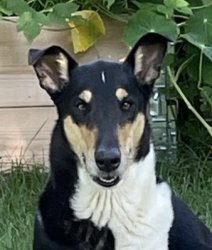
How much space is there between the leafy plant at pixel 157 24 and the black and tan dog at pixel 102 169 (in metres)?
1.00

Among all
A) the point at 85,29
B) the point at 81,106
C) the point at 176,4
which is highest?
the point at 81,106

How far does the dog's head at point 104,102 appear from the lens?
3.93 metres

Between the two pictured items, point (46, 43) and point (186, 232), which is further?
point (46, 43)

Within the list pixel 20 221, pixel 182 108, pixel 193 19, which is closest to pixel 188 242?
pixel 20 221

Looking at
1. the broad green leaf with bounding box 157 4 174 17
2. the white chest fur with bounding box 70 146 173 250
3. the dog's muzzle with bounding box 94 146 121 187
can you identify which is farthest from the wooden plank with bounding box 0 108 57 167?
the dog's muzzle with bounding box 94 146 121 187

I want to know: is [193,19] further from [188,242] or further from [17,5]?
[188,242]

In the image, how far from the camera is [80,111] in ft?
13.1

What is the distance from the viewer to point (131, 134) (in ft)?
13.1

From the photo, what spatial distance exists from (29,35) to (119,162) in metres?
1.44

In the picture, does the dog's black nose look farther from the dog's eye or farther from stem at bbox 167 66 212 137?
stem at bbox 167 66 212 137

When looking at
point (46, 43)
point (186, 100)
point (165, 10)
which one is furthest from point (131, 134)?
point (46, 43)

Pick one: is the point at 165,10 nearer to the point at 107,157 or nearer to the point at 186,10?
the point at 186,10

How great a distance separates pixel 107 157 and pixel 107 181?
14cm

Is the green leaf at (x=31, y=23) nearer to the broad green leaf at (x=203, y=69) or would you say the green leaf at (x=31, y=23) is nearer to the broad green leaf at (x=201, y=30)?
the broad green leaf at (x=201, y=30)
